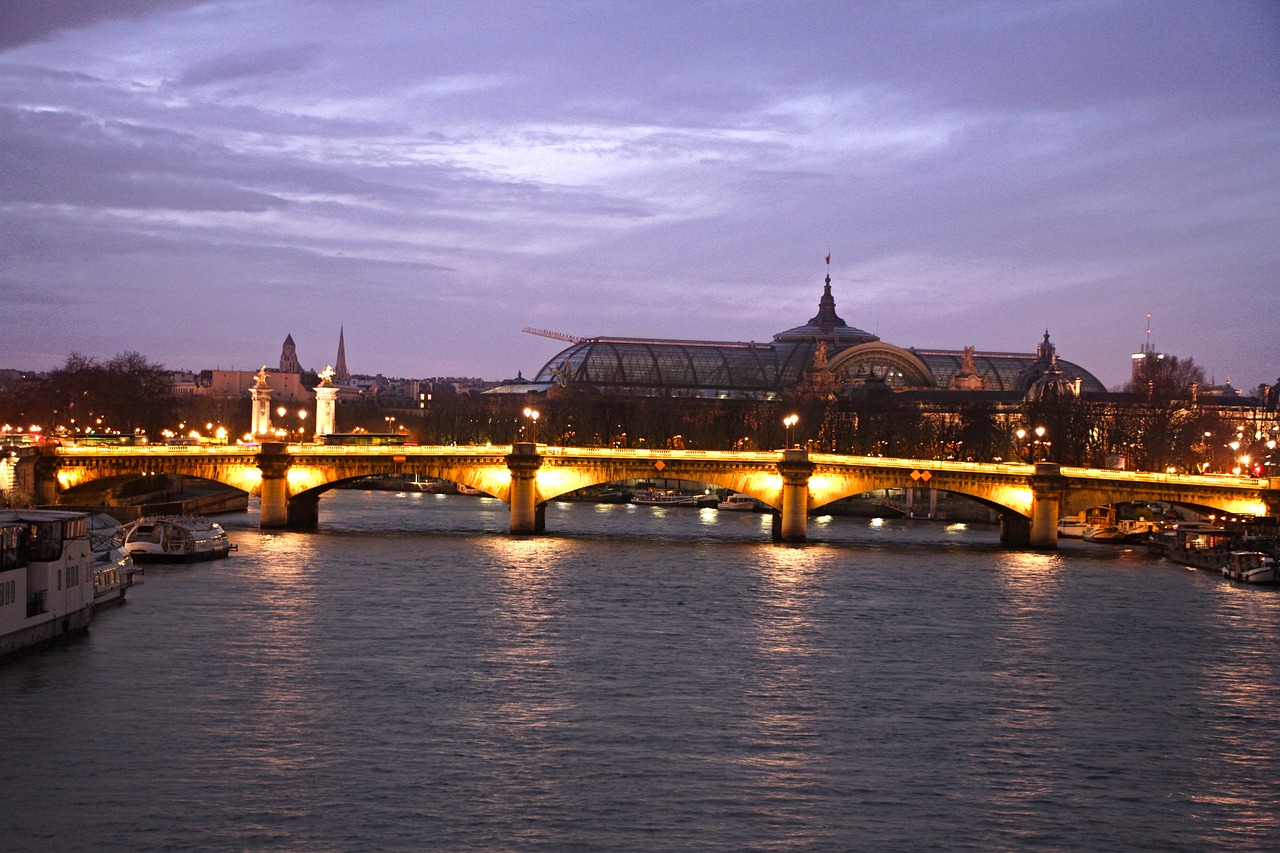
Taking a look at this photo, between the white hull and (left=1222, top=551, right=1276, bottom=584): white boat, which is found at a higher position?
the white hull

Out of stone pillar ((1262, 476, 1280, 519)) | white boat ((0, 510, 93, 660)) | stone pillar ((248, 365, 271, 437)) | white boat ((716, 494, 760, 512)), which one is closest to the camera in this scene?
white boat ((0, 510, 93, 660))

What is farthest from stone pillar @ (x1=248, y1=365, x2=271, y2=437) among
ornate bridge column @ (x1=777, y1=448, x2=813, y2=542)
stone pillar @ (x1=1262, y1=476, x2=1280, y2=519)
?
stone pillar @ (x1=1262, y1=476, x2=1280, y2=519)

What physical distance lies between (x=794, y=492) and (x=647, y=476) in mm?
6610

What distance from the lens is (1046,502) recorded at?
241ft

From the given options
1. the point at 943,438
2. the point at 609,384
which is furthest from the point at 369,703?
the point at 609,384

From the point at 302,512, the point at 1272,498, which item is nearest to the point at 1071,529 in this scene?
the point at 1272,498

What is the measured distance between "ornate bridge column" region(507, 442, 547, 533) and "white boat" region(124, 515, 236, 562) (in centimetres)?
1547

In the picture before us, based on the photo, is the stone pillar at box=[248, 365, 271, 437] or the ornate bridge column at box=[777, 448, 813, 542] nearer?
the ornate bridge column at box=[777, 448, 813, 542]

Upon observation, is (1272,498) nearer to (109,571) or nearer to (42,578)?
(109,571)

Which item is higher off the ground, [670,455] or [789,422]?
[789,422]

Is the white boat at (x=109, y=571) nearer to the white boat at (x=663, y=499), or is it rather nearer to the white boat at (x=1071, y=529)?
the white boat at (x=1071, y=529)

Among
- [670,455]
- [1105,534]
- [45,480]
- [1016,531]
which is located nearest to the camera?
[45,480]

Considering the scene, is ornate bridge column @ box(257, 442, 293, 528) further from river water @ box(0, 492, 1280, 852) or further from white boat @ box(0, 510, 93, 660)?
white boat @ box(0, 510, 93, 660)

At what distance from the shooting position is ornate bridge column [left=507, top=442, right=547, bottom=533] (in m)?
74.2
